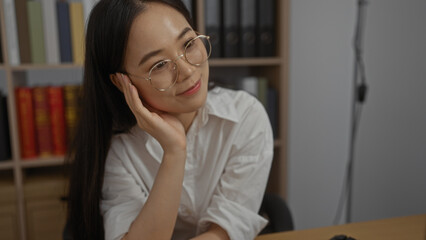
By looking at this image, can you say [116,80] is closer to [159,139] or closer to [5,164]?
[159,139]

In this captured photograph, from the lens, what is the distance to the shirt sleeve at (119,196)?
97 cm

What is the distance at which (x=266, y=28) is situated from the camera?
1757mm

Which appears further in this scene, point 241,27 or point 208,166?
point 241,27

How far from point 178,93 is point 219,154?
300 millimetres

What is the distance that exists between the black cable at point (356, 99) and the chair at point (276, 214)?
30.7 inches

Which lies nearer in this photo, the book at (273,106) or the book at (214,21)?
the book at (214,21)

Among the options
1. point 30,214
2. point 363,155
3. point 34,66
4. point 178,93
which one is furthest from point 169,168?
point 363,155

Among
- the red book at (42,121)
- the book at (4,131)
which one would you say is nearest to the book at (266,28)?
the red book at (42,121)

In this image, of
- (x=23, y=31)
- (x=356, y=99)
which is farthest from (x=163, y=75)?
(x=356, y=99)

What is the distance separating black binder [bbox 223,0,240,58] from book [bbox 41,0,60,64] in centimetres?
74

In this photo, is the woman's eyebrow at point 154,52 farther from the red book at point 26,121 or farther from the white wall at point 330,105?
the red book at point 26,121

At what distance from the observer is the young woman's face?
812mm

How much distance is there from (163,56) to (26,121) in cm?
108

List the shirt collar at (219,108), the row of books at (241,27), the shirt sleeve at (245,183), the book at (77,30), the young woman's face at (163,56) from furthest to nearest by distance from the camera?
the row of books at (241,27) → the book at (77,30) → the shirt collar at (219,108) → the shirt sleeve at (245,183) → the young woman's face at (163,56)
